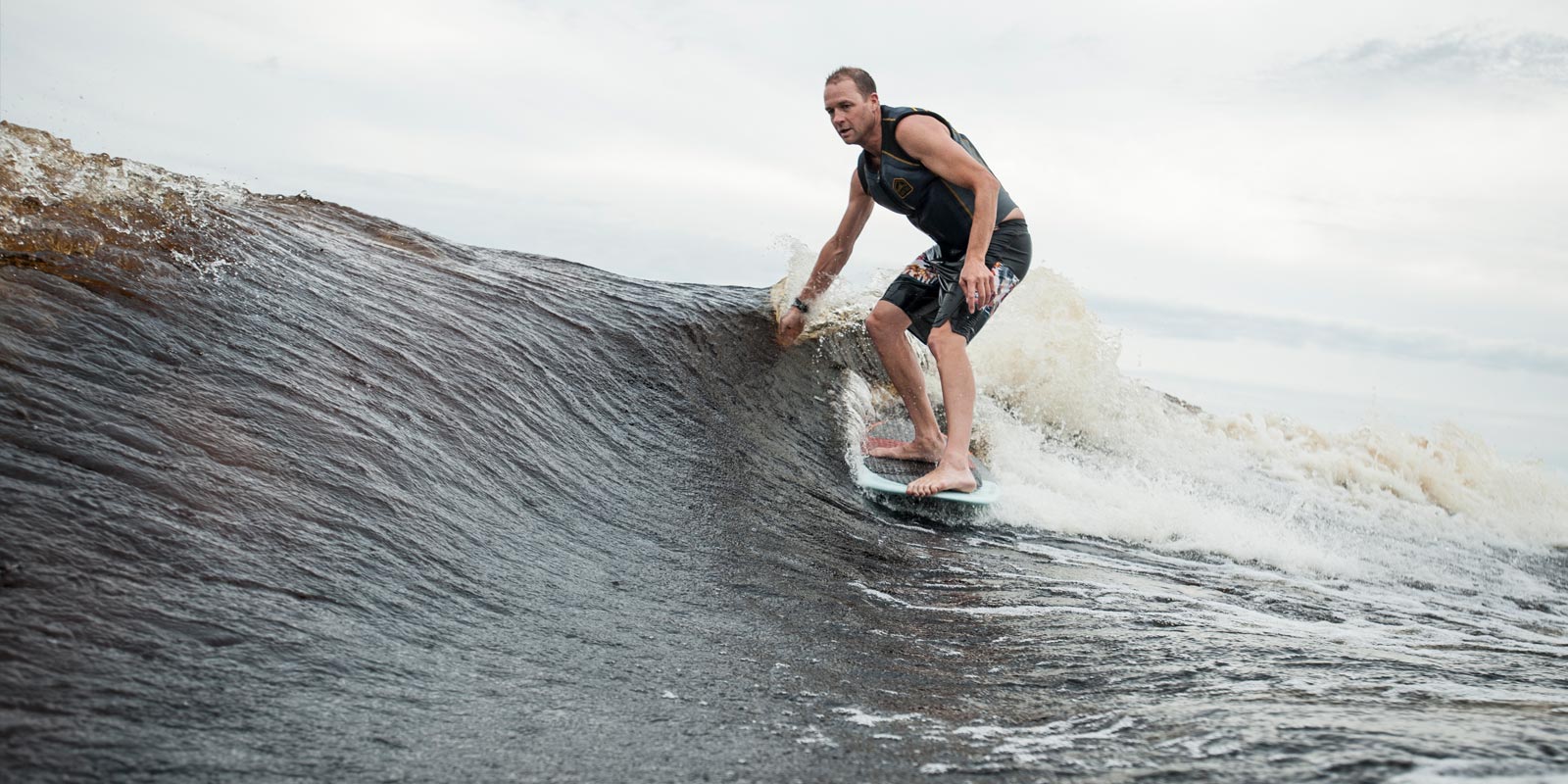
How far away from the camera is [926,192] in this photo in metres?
5.21

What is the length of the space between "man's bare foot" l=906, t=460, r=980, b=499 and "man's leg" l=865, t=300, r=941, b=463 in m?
0.60

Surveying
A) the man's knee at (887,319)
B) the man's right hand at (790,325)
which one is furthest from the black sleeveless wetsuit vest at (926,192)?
the man's right hand at (790,325)

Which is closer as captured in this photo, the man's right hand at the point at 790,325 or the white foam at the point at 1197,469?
the white foam at the point at 1197,469

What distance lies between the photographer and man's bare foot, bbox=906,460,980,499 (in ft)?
16.8

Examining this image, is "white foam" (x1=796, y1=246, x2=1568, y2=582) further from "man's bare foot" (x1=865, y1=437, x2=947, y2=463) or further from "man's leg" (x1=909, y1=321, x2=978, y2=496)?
"man's leg" (x1=909, y1=321, x2=978, y2=496)

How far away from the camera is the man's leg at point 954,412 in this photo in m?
→ 5.16

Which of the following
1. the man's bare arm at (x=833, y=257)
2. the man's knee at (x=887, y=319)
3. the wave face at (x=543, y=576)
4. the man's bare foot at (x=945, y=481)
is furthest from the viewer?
the man's bare arm at (x=833, y=257)

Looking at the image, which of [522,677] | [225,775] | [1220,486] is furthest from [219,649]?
[1220,486]

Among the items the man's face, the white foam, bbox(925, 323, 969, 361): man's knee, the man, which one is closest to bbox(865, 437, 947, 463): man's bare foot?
the white foam

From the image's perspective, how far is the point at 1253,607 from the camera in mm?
3846

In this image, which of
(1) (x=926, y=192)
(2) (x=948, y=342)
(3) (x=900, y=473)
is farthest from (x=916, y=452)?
(1) (x=926, y=192)

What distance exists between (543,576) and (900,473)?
2.84m

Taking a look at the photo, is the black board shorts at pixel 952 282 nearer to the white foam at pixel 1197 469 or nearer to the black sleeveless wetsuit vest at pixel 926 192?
the black sleeveless wetsuit vest at pixel 926 192

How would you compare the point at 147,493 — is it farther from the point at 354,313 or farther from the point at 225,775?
the point at 354,313
